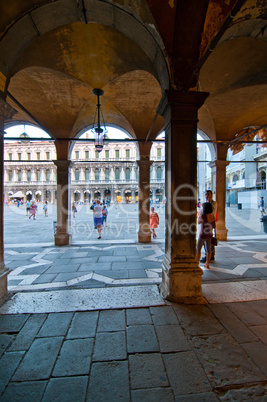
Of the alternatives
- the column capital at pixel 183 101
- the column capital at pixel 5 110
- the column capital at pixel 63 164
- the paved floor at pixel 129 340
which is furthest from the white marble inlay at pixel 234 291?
the column capital at pixel 63 164

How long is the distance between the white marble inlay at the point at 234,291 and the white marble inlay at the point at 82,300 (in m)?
0.77

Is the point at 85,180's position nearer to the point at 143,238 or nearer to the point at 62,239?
the point at 62,239

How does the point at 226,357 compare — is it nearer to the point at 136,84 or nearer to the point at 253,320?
the point at 253,320

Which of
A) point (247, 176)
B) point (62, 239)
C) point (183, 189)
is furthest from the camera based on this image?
point (247, 176)

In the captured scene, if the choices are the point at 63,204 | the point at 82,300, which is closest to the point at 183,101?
the point at 82,300

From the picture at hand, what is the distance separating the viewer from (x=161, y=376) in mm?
1542

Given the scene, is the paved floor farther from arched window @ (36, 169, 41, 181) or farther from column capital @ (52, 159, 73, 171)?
arched window @ (36, 169, 41, 181)

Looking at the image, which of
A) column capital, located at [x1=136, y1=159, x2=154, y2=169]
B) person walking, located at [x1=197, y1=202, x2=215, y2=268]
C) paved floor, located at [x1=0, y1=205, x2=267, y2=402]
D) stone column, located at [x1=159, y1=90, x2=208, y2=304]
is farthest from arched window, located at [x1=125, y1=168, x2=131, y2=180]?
stone column, located at [x1=159, y1=90, x2=208, y2=304]

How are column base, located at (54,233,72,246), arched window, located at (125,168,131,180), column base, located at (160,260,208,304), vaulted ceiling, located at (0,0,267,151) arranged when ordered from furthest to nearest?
arched window, located at (125,168,131,180) → column base, located at (54,233,72,246) → column base, located at (160,260,208,304) → vaulted ceiling, located at (0,0,267,151)

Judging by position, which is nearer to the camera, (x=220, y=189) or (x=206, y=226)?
(x=206, y=226)

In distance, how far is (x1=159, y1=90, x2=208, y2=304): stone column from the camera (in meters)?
2.69

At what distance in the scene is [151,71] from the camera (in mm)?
3697

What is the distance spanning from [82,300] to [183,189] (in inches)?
82.2

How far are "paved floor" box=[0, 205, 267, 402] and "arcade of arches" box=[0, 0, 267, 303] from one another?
45 centimetres
